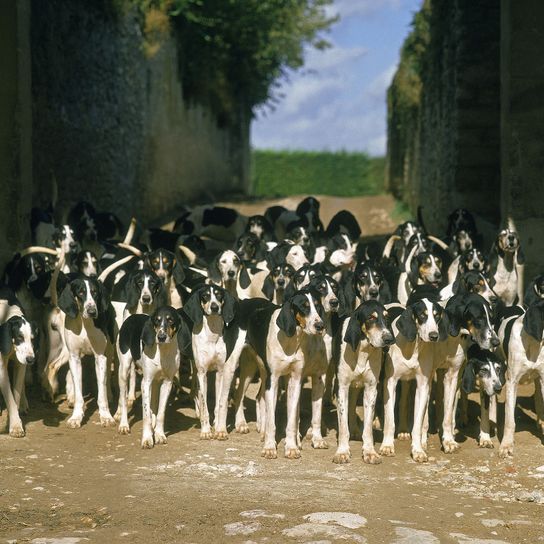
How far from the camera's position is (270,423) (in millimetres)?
9156

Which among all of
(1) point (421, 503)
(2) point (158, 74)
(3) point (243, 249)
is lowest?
(1) point (421, 503)

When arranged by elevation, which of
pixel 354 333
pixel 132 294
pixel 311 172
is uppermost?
pixel 311 172

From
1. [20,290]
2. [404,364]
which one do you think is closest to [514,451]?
[404,364]

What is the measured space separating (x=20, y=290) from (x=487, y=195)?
6.15 meters

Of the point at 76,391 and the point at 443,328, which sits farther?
the point at 76,391

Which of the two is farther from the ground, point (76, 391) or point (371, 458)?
point (76, 391)

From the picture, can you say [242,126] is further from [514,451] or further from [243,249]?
[514,451]

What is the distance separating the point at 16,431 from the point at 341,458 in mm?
2570

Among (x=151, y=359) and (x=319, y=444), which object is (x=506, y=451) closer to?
(x=319, y=444)

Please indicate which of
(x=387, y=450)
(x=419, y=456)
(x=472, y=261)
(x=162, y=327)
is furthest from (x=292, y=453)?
(x=472, y=261)

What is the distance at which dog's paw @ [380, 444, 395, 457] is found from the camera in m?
9.13

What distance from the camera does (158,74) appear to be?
2228 centimetres

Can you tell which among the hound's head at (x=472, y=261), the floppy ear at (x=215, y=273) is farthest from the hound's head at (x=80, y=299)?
the hound's head at (x=472, y=261)

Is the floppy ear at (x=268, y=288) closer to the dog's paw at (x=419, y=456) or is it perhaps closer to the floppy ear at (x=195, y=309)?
the floppy ear at (x=195, y=309)
